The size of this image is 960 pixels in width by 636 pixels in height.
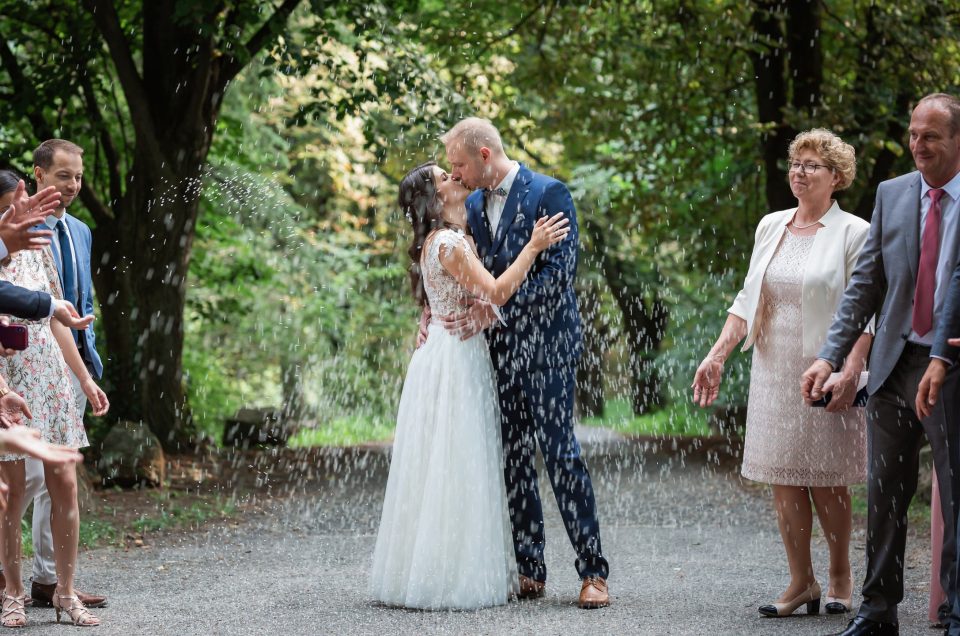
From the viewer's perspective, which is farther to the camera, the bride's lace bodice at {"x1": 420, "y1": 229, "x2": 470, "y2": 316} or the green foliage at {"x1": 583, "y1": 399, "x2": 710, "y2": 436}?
the green foliage at {"x1": 583, "y1": 399, "x2": 710, "y2": 436}

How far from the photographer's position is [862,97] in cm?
1326

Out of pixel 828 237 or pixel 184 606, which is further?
pixel 184 606

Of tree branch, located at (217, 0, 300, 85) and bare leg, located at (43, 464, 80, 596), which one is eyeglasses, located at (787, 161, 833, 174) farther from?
tree branch, located at (217, 0, 300, 85)

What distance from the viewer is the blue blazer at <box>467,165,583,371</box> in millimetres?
6121

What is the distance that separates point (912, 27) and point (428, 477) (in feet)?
31.3

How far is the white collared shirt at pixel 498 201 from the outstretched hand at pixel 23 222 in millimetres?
2363

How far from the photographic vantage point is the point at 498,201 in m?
6.36

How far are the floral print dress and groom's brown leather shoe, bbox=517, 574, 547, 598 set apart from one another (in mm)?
2351

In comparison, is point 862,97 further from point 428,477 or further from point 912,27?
point 428,477

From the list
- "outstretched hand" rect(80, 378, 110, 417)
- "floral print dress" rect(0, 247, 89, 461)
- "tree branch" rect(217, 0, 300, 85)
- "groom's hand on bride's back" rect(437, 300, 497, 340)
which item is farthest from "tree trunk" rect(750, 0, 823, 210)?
"floral print dress" rect(0, 247, 89, 461)

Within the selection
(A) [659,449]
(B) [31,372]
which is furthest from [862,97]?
(B) [31,372]

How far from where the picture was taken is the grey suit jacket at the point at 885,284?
4.99m

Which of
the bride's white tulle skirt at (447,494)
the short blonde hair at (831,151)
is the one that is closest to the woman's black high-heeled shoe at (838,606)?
the bride's white tulle skirt at (447,494)

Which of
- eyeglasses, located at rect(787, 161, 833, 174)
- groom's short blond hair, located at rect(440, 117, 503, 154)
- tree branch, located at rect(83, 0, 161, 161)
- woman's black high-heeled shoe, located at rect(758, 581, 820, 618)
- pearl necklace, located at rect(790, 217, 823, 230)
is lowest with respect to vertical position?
woman's black high-heeled shoe, located at rect(758, 581, 820, 618)
